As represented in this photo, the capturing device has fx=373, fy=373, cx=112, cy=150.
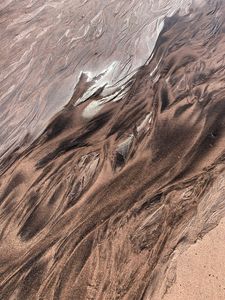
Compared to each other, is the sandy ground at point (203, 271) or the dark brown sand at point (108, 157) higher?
the dark brown sand at point (108, 157)

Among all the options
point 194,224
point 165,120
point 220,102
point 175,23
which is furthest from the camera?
point 175,23

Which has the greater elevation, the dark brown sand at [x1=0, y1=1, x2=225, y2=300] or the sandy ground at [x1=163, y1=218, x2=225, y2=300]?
the dark brown sand at [x1=0, y1=1, x2=225, y2=300]

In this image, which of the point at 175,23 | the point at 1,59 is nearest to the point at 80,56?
the point at 1,59

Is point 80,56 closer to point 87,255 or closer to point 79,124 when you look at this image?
point 79,124
